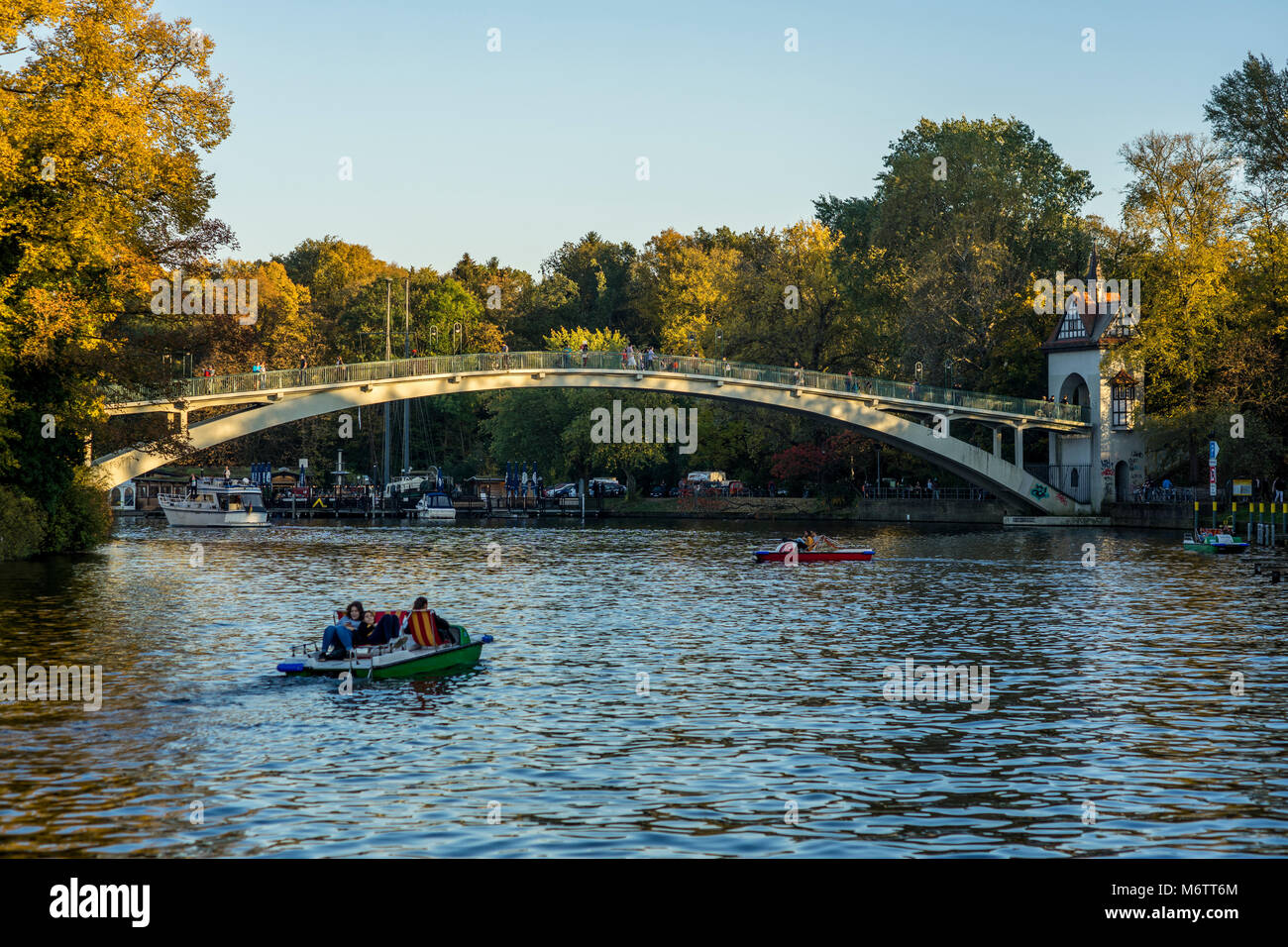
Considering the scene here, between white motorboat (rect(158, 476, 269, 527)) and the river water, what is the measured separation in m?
42.0

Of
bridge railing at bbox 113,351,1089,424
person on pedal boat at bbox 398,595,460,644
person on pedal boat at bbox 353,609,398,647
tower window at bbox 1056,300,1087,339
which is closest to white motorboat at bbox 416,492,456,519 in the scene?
bridge railing at bbox 113,351,1089,424

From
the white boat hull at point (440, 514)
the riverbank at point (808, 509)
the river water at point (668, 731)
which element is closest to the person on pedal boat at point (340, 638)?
the river water at point (668, 731)

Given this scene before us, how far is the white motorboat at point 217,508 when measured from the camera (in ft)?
265

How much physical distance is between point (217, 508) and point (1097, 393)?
5018cm

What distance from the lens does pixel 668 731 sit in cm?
1811

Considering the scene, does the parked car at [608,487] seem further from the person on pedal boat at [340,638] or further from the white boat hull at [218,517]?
the person on pedal boat at [340,638]

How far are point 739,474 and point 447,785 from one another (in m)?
88.5

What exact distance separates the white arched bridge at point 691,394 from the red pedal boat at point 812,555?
A: 71.9 ft

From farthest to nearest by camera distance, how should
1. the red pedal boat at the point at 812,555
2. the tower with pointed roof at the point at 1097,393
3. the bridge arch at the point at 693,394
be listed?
1. the tower with pointed roof at the point at 1097,393
2. the bridge arch at the point at 693,394
3. the red pedal boat at the point at 812,555

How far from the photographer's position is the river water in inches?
515

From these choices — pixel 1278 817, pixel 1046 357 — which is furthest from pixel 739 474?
pixel 1278 817

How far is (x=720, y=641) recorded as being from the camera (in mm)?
28250

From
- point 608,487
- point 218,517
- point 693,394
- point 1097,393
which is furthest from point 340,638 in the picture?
point 608,487
